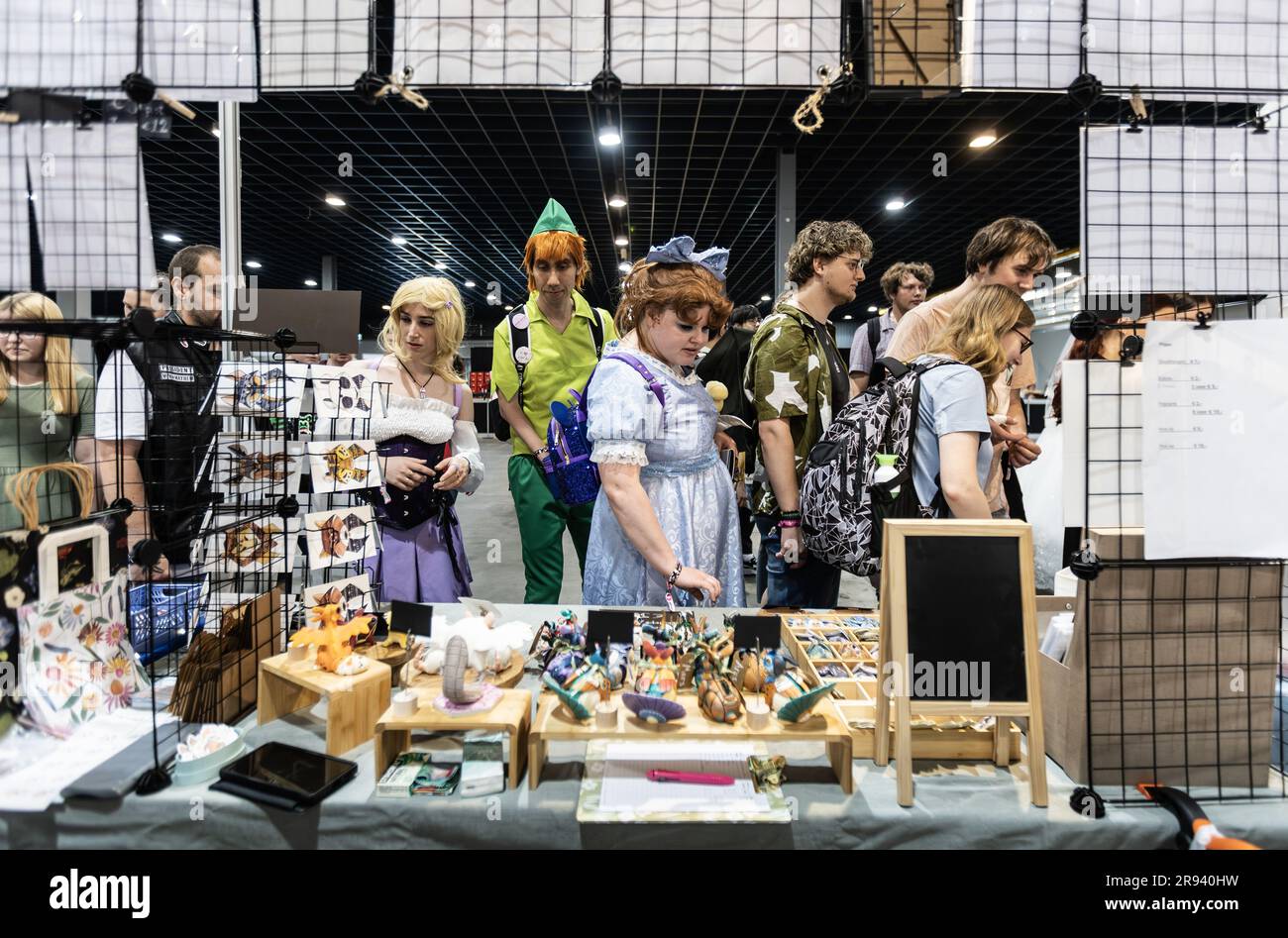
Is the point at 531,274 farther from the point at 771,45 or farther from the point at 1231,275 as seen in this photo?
the point at 1231,275

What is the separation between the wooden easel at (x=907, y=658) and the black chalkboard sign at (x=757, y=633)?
18 cm

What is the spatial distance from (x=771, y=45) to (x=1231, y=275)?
88 centimetres

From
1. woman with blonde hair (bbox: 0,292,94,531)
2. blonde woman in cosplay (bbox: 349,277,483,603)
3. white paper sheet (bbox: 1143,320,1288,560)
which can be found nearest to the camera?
white paper sheet (bbox: 1143,320,1288,560)

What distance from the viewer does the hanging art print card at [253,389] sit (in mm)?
1376

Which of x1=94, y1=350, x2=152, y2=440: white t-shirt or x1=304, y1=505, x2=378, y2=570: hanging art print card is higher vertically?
x1=94, y1=350, x2=152, y2=440: white t-shirt

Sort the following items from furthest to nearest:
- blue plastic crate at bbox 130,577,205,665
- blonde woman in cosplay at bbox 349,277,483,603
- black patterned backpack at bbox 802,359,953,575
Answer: blonde woman in cosplay at bbox 349,277,483,603 → black patterned backpack at bbox 802,359,953,575 → blue plastic crate at bbox 130,577,205,665

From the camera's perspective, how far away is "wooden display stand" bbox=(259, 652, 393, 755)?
1.10 meters

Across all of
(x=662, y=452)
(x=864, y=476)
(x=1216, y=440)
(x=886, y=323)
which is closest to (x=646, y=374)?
(x=662, y=452)

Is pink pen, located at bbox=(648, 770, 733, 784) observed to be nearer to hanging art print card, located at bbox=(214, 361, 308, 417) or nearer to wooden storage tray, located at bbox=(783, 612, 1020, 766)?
wooden storage tray, located at bbox=(783, 612, 1020, 766)

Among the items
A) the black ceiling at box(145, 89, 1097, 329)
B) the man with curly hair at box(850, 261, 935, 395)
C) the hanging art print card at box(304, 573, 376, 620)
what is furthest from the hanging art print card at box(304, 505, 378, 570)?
the black ceiling at box(145, 89, 1097, 329)

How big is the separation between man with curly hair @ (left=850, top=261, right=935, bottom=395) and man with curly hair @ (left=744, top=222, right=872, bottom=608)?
1.23 m

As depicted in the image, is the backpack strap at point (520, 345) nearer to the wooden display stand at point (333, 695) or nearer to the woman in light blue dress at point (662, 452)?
the woman in light blue dress at point (662, 452)

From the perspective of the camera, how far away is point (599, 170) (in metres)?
7.41
